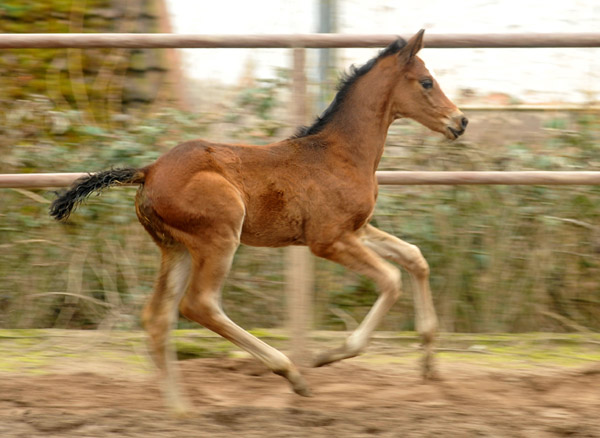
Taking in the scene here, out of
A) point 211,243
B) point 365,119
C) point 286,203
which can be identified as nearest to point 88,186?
point 211,243

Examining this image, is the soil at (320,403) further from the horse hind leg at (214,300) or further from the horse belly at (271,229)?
the horse belly at (271,229)

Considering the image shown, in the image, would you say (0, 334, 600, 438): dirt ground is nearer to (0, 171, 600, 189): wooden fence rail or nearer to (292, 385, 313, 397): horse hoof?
(292, 385, 313, 397): horse hoof

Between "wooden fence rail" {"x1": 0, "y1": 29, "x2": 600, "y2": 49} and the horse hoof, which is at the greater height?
"wooden fence rail" {"x1": 0, "y1": 29, "x2": 600, "y2": 49}

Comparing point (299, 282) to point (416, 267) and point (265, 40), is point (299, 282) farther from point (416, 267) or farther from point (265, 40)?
point (265, 40)

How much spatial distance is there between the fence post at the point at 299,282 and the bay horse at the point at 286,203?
1.03 feet

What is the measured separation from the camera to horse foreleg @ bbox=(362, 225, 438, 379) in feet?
14.5

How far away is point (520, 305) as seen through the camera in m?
5.55

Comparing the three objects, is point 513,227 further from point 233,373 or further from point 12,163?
point 12,163

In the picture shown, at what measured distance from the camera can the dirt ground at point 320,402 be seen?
12.0 feet

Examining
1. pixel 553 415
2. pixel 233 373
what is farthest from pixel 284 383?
pixel 553 415

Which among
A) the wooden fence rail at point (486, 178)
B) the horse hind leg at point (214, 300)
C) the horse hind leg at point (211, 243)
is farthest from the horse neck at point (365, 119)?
the horse hind leg at point (214, 300)

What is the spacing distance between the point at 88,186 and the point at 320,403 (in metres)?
1.44

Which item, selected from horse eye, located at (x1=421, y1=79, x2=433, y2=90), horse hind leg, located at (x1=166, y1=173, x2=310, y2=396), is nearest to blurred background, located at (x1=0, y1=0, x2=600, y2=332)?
horse eye, located at (x1=421, y1=79, x2=433, y2=90)

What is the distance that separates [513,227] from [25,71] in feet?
11.9
